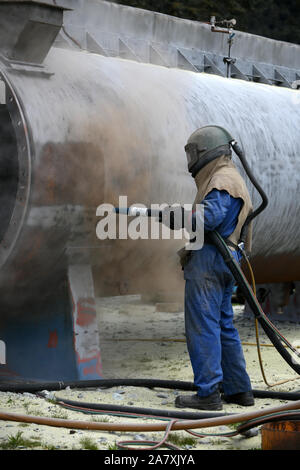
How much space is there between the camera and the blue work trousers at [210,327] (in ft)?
16.3

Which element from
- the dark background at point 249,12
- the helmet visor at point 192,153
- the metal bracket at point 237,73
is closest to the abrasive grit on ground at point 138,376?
the helmet visor at point 192,153

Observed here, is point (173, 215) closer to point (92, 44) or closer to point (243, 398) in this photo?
point (243, 398)

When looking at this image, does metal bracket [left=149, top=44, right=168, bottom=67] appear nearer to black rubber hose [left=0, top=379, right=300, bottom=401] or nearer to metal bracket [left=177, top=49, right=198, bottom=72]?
metal bracket [left=177, top=49, right=198, bottom=72]

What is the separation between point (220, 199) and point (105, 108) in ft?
3.56

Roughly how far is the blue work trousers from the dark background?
1365cm

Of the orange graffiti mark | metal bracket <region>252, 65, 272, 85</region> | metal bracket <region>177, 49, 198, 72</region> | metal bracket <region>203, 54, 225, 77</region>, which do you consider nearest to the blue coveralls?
the orange graffiti mark

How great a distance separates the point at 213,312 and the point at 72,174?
49.0 inches

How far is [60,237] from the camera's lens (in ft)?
17.3

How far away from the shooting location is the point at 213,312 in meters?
4.99

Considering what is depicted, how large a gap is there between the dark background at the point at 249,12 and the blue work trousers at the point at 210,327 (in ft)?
44.8

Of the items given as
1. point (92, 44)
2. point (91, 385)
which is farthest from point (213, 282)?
point (92, 44)

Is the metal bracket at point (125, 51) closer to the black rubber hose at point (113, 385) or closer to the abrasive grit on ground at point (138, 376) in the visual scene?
the abrasive grit on ground at point (138, 376)

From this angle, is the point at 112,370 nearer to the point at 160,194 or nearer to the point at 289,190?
the point at 160,194
